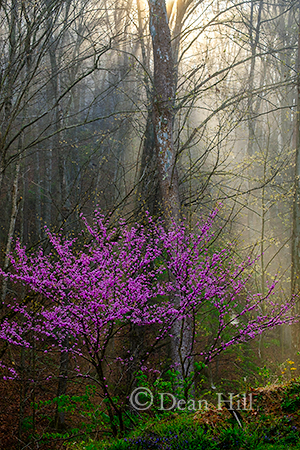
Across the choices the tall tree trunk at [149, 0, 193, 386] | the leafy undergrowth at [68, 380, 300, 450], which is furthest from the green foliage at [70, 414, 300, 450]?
the tall tree trunk at [149, 0, 193, 386]

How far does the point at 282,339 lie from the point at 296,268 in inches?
237

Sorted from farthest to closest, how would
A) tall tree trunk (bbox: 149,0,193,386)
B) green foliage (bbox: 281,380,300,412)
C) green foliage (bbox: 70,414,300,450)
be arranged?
tall tree trunk (bbox: 149,0,193,386) < green foliage (bbox: 281,380,300,412) < green foliage (bbox: 70,414,300,450)

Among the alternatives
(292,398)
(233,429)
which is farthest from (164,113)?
(233,429)

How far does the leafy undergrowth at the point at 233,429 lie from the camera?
2.79 m

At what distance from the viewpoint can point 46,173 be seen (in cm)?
1516

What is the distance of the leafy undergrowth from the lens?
2791mm

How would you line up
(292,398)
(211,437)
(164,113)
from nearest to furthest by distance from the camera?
(211,437) < (292,398) < (164,113)

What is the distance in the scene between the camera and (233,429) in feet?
9.36

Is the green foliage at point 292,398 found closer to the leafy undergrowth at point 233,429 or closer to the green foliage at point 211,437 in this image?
the leafy undergrowth at point 233,429

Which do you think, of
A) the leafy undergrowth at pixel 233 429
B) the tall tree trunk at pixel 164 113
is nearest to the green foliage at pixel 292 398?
the leafy undergrowth at pixel 233 429

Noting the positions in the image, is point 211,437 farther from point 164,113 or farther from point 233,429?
point 164,113

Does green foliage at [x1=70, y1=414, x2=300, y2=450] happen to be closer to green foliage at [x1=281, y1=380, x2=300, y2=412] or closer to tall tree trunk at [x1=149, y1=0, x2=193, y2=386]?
green foliage at [x1=281, y1=380, x2=300, y2=412]

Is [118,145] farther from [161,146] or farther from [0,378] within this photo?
[0,378]

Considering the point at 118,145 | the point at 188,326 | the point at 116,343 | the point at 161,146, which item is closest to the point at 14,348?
the point at 116,343
